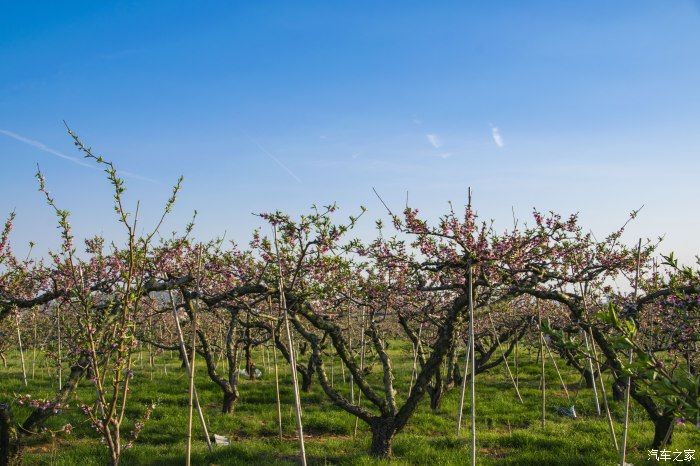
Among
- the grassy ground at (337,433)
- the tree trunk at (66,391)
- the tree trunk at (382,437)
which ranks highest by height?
the tree trunk at (66,391)

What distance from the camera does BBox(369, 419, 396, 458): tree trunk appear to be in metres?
9.45

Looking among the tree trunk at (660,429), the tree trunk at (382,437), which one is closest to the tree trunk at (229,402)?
the tree trunk at (382,437)

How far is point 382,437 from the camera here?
9.52m

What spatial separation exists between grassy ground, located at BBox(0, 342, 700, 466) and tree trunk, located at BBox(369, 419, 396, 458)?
0.90 ft

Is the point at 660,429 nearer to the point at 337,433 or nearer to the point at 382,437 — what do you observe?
the point at 382,437

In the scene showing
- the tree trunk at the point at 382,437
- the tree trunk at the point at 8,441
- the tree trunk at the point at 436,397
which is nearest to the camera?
the tree trunk at the point at 8,441

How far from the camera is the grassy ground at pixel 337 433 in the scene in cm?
956

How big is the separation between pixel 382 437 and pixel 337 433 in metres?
3.66

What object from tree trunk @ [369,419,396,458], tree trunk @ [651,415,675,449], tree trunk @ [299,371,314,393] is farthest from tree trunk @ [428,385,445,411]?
tree trunk @ [651,415,675,449]

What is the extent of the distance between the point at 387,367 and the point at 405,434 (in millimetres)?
2718

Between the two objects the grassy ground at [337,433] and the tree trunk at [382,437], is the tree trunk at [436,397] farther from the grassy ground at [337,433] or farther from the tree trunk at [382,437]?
the tree trunk at [382,437]

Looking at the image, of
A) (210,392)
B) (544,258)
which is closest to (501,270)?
(544,258)

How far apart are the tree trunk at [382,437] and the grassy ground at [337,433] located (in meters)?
0.27

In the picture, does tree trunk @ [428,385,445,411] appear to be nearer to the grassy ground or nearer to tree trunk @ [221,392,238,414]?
the grassy ground
